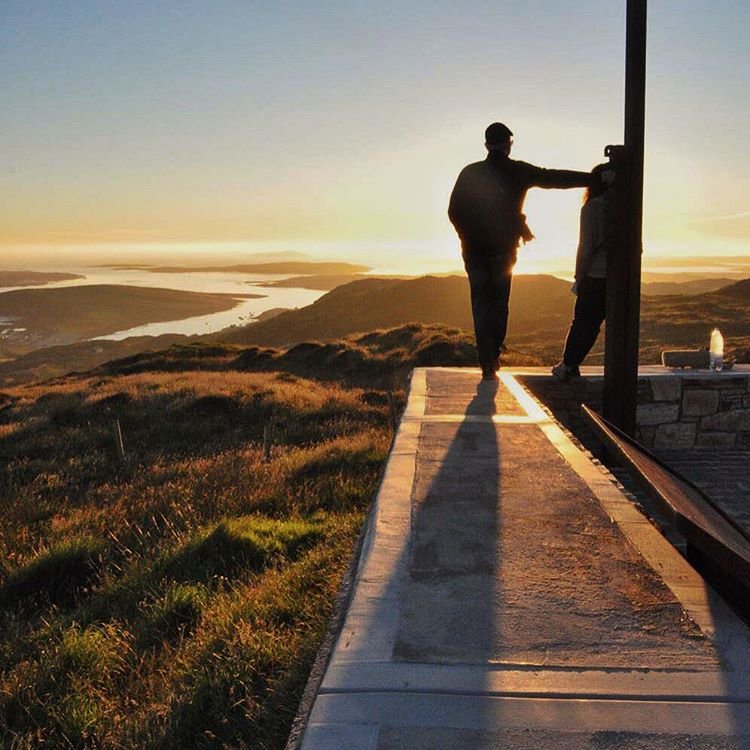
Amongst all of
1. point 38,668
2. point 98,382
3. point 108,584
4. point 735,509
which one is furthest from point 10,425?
point 735,509

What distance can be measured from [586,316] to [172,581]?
192 inches

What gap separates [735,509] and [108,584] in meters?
5.15

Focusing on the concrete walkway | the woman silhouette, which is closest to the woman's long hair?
the woman silhouette

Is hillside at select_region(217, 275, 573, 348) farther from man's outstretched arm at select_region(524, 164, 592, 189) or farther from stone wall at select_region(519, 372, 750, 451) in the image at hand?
man's outstretched arm at select_region(524, 164, 592, 189)

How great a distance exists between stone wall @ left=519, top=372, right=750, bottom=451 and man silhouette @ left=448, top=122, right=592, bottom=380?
1.29 m

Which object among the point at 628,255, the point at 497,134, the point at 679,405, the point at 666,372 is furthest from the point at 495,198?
the point at 679,405

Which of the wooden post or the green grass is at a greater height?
the wooden post

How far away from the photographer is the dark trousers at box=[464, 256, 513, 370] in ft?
21.5

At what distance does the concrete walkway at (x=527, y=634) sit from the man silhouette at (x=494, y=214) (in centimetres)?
318

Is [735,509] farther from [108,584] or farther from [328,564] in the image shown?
[108,584]

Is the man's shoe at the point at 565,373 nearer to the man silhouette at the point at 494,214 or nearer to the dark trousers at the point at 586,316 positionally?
the dark trousers at the point at 586,316

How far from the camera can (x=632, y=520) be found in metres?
3.22

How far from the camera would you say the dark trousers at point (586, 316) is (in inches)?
273

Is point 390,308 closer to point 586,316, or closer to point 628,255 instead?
point 586,316
